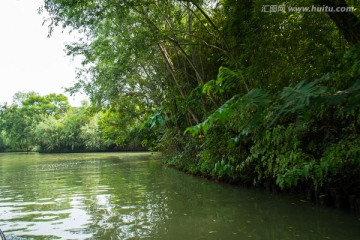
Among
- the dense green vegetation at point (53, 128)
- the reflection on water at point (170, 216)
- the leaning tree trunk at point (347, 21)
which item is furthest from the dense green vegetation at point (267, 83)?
the dense green vegetation at point (53, 128)

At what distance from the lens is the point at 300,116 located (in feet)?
11.6

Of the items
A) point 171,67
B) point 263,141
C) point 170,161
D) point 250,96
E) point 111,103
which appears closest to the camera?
point 250,96

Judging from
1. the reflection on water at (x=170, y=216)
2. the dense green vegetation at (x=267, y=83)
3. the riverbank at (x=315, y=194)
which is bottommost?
the reflection on water at (x=170, y=216)

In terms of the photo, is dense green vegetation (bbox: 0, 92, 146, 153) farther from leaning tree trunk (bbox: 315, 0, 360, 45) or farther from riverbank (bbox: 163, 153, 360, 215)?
leaning tree trunk (bbox: 315, 0, 360, 45)

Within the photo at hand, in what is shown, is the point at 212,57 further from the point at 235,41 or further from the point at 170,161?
the point at 170,161

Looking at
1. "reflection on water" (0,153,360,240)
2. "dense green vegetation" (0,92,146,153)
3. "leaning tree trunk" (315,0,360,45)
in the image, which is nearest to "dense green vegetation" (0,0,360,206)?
"leaning tree trunk" (315,0,360,45)

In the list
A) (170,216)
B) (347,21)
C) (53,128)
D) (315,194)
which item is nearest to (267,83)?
(315,194)

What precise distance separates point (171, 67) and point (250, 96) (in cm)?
1066

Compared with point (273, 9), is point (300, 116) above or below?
below

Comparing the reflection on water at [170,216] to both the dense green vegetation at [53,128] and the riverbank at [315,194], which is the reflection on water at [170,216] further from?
the dense green vegetation at [53,128]

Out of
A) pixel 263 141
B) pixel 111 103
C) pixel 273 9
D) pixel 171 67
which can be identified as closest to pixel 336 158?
pixel 263 141

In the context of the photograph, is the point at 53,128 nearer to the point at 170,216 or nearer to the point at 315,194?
the point at 170,216

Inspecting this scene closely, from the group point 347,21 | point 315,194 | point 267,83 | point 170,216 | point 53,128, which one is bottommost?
point 170,216

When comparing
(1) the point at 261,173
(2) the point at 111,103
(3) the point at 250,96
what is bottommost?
(1) the point at 261,173
